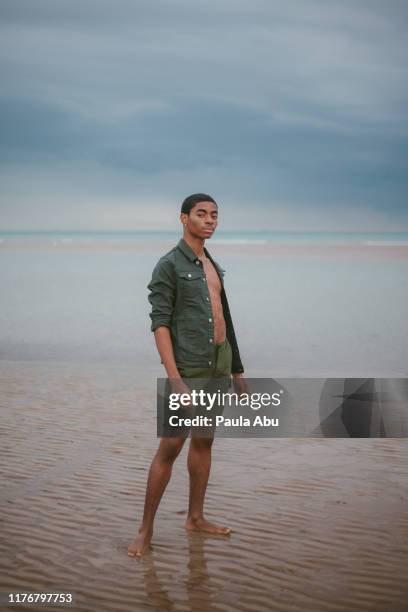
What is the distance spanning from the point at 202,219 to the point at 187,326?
631 millimetres

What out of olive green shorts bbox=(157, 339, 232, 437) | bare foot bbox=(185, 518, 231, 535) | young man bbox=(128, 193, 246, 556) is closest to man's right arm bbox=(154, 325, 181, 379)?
young man bbox=(128, 193, 246, 556)

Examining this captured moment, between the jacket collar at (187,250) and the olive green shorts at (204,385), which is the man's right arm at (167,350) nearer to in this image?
the olive green shorts at (204,385)

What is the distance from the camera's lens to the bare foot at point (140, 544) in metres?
4.55

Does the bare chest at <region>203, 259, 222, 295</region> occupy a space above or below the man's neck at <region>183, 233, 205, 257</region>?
below

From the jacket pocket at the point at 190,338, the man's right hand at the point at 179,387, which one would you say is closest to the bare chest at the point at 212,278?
the jacket pocket at the point at 190,338

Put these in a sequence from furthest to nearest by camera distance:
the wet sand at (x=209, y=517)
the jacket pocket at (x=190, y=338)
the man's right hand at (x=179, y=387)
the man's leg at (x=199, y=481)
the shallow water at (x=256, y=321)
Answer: the shallow water at (x=256, y=321), the man's leg at (x=199, y=481), the jacket pocket at (x=190, y=338), the man's right hand at (x=179, y=387), the wet sand at (x=209, y=517)

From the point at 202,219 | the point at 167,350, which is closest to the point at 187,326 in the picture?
the point at 167,350

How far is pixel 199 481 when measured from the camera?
4.91 meters

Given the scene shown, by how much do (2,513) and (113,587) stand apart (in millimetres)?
1392

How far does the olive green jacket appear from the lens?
457cm

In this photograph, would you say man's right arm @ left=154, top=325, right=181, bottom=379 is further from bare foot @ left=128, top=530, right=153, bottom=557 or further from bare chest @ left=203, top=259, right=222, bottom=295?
bare foot @ left=128, top=530, right=153, bottom=557

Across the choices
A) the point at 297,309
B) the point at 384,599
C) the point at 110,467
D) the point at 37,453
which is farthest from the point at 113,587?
the point at 297,309

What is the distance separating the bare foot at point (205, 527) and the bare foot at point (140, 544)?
0.39 m

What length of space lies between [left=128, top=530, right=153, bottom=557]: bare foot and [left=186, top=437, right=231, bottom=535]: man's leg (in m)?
0.40
